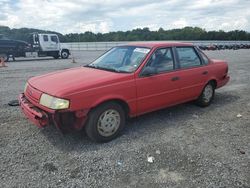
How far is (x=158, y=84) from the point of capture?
5012 mm

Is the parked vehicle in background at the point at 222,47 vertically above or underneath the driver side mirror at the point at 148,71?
above

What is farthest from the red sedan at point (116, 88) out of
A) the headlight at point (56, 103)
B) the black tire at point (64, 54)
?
the black tire at point (64, 54)

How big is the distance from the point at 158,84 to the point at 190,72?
1088 mm

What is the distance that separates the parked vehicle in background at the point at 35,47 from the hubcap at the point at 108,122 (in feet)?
58.5

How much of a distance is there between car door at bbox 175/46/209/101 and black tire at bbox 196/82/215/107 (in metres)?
0.21

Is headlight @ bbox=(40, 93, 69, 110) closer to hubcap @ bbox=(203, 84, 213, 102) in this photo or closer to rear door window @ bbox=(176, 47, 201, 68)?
rear door window @ bbox=(176, 47, 201, 68)

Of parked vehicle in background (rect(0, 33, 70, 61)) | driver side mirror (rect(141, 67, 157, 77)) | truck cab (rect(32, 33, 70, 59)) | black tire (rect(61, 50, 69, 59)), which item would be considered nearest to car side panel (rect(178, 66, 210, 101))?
driver side mirror (rect(141, 67, 157, 77))

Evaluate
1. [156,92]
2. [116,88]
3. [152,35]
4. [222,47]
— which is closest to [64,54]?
[156,92]

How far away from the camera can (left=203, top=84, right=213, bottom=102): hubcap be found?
250 inches

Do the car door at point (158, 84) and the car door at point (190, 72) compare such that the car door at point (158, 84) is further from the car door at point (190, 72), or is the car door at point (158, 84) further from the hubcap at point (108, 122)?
the hubcap at point (108, 122)

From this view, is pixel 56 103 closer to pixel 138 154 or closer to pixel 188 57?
pixel 138 154

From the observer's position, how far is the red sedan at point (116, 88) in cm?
404

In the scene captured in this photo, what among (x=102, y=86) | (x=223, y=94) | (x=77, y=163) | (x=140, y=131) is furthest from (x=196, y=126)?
(x=223, y=94)

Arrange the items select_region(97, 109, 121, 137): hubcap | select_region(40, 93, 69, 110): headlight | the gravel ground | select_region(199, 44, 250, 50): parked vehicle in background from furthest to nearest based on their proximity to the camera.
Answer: select_region(199, 44, 250, 50): parked vehicle in background < select_region(97, 109, 121, 137): hubcap < select_region(40, 93, 69, 110): headlight < the gravel ground
